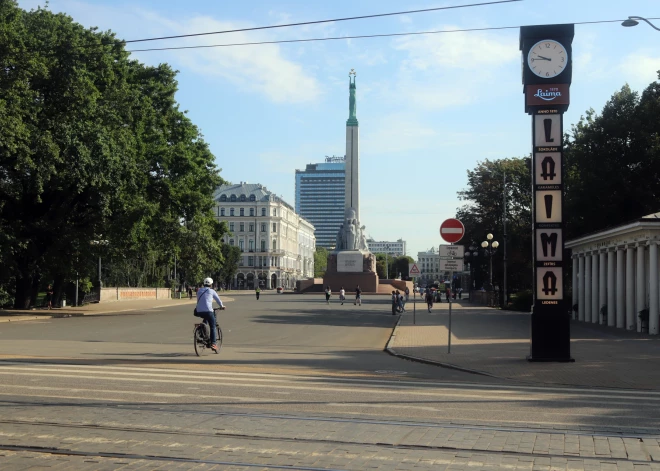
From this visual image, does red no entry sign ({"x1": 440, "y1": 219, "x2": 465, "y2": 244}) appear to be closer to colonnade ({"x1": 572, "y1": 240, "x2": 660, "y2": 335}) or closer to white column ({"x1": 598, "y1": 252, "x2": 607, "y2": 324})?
colonnade ({"x1": 572, "y1": 240, "x2": 660, "y2": 335})

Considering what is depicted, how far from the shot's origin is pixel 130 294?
68062 mm

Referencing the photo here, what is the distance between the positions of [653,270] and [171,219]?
26.5 meters

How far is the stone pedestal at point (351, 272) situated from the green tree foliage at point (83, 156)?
51.1 m

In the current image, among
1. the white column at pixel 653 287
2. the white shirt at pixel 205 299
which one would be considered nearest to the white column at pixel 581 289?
the white column at pixel 653 287

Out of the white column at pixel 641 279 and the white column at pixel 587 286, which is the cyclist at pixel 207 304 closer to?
the white column at pixel 641 279

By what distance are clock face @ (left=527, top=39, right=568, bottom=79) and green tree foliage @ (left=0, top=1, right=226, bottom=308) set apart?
1888 cm

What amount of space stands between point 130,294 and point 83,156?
3420 cm

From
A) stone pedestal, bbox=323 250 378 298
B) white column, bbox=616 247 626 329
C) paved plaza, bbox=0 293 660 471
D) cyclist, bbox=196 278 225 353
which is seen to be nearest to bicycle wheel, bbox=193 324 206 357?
cyclist, bbox=196 278 225 353

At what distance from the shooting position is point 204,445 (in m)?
7.88

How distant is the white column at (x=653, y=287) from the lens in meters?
27.2

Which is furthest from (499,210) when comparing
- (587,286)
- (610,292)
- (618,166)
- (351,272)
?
(610,292)

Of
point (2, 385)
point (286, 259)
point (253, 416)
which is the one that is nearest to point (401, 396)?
point (253, 416)

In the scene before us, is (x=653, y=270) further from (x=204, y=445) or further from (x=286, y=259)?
(x=286, y=259)

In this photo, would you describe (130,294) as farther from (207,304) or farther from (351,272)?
(207,304)
